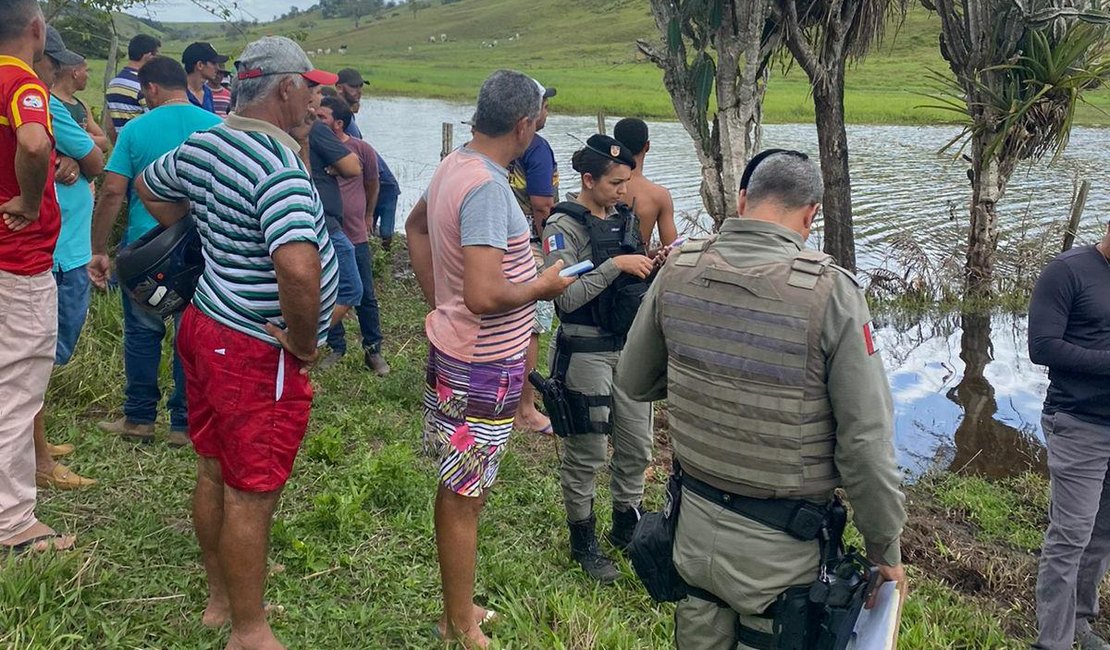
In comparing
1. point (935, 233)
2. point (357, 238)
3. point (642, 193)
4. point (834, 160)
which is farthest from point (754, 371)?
point (935, 233)

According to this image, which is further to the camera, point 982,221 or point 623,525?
point 982,221

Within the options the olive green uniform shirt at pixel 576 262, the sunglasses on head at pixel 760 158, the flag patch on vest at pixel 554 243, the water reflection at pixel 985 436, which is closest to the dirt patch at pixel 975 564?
the water reflection at pixel 985 436

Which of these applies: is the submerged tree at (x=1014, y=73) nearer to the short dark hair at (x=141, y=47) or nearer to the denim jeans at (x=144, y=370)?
the short dark hair at (x=141, y=47)

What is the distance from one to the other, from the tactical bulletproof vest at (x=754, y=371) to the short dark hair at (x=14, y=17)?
8.28 ft

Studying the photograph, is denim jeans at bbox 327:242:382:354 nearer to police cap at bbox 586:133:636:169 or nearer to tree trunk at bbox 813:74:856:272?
police cap at bbox 586:133:636:169

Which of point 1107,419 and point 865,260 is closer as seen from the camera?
point 1107,419

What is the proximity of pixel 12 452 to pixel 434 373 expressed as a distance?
1.59 m

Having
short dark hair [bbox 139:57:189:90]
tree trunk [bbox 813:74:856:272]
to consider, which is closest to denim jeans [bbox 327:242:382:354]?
short dark hair [bbox 139:57:189:90]

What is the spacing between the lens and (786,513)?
2.33 meters

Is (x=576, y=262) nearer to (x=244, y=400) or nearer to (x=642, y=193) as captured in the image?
(x=642, y=193)

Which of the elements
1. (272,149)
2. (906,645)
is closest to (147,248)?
(272,149)

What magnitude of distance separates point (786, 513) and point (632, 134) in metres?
2.71

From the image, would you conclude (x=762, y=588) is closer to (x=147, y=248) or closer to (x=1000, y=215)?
(x=147, y=248)

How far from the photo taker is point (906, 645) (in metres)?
3.68
